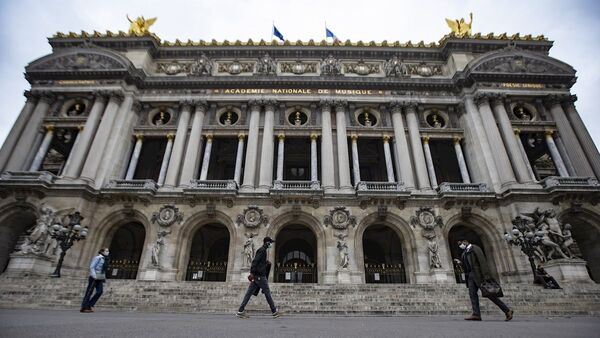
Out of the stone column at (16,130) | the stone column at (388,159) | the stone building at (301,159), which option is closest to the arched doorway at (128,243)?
the stone building at (301,159)

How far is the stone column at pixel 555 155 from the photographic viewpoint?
66.6ft

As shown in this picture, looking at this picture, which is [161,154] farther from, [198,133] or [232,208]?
[232,208]

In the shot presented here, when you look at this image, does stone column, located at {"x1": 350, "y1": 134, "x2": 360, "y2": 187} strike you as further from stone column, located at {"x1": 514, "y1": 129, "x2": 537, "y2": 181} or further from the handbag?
the handbag

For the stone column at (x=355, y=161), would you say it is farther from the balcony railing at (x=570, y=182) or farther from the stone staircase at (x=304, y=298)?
the balcony railing at (x=570, y=182)

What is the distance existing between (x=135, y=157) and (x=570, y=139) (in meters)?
30.4

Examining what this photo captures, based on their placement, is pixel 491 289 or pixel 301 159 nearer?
pixel 491 289

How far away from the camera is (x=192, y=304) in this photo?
37.7 ft

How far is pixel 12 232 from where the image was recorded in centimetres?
1922

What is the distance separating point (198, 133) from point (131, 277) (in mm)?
10377

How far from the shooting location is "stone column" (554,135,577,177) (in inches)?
802

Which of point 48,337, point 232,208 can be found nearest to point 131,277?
point 232,208

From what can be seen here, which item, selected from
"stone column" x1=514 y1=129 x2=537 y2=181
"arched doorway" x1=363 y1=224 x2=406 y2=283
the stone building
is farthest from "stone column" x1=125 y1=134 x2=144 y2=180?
"stone column" x1=514 y1=129 x2=537 y2=181

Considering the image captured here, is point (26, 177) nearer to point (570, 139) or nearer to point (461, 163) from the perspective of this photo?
point (461, 163)

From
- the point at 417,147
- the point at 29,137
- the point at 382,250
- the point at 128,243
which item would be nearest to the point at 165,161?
the point at 128,243
